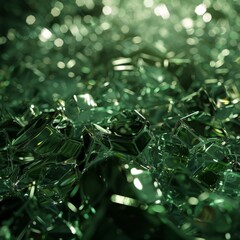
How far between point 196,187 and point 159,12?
396 millimetres

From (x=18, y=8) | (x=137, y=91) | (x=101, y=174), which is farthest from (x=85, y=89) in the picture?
(x=18, y=8)

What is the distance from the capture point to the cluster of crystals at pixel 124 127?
278mm

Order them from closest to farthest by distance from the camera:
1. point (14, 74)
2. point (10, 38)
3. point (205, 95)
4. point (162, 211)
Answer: point (162, 211)
point (205, 95)
point (14, 74)
point (10, 38)

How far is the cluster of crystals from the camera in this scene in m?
0.28

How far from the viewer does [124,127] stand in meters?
0.35

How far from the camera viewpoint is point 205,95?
404 millimetres

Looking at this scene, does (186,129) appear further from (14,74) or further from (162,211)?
(14,74)

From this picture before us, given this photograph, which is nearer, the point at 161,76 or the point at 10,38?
the point at 161,76

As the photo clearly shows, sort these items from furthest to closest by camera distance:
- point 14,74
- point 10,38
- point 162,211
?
point 10,38 → point 14,74 → point 162,211

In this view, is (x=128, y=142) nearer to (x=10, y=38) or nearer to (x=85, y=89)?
(x=85, y=89)

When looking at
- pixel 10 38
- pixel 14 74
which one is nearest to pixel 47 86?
pixel 14 74

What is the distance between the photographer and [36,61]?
575mm

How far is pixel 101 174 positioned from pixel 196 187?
65mm

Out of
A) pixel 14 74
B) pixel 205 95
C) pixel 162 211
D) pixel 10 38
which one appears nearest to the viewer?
pixel 162 211
